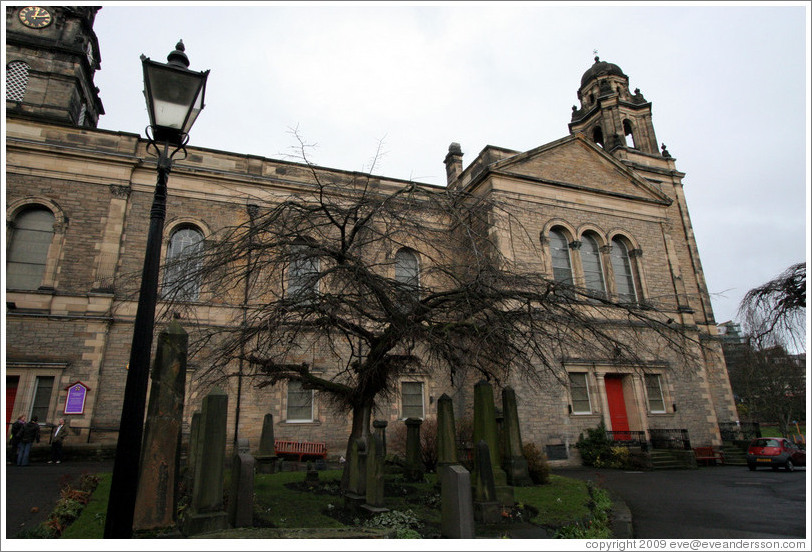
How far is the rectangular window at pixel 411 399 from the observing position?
59.2 feet

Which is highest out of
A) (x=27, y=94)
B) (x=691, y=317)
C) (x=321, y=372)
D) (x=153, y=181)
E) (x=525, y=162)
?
(x=27, y=94)

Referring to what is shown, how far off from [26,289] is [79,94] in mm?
A: 10259

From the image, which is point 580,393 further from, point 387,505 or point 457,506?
point 457,506

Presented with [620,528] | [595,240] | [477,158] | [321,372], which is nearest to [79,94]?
[321,372]

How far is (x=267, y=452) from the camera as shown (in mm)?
13484

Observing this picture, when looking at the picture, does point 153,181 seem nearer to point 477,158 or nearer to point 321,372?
point 321,372

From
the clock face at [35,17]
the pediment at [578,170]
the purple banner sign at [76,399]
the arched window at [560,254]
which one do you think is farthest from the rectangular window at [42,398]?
the arched window at [560,254]

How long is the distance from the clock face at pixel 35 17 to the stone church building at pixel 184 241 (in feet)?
0.23

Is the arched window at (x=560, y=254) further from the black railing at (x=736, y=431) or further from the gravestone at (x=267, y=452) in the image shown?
the gravestone at (x=267, y=452)

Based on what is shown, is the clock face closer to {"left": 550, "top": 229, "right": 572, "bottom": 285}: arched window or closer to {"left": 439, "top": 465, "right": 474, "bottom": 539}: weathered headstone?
{"left": 550, "top": 229, "right": 572, "bottom": 285}: arched window

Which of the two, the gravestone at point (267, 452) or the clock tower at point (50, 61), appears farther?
the clock tower at point (50, 61)

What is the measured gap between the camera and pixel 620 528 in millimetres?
7703

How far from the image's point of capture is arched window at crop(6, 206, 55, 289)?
15.7 metres

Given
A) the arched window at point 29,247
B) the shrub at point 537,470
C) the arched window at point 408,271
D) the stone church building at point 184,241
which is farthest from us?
the arched window at point 29,247
